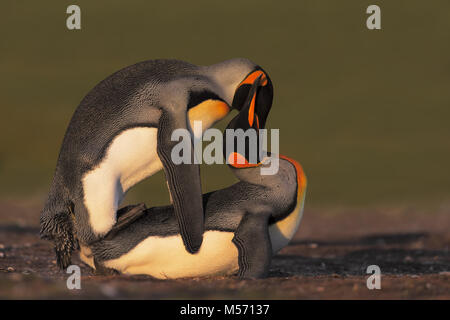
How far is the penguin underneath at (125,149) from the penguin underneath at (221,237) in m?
0.13

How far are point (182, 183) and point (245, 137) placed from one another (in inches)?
30.4

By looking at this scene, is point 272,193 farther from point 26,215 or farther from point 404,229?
point 26,215

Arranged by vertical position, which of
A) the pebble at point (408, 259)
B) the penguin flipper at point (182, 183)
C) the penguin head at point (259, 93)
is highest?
the penguin head at point (259, 93)

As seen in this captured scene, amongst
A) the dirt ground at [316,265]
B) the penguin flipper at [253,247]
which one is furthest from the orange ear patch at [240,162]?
the dirt ground at [316,265]

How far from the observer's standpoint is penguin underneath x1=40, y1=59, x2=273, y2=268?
17.0 ft

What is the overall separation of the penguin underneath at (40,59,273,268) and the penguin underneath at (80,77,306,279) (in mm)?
132

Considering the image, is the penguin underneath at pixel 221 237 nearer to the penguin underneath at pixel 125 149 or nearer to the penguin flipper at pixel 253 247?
the penguin flipper at pixel 253 247

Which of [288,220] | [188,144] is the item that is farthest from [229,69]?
[288,220]

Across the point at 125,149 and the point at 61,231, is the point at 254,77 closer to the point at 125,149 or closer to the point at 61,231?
the point at 125,149

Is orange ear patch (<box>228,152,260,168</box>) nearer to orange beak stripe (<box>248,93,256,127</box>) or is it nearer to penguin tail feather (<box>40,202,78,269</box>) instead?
orange beak stripe (<box>248,93,256,127</box>)

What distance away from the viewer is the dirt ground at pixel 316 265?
4512 millimetres

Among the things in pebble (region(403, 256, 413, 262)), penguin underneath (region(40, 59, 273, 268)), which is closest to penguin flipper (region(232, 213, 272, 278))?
penguin underneath (region(40, 59, 273, 268))

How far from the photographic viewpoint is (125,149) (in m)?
5.23

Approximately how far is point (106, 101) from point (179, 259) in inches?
51.8
